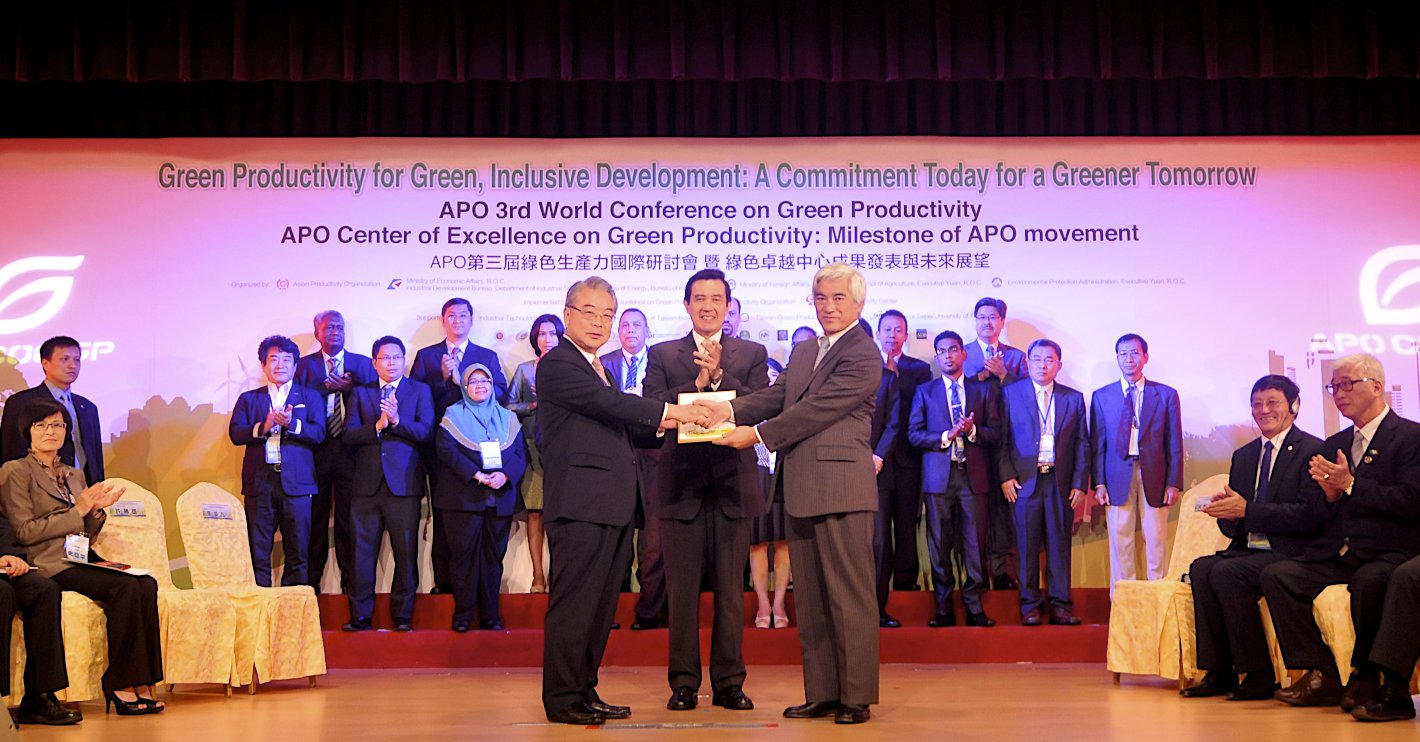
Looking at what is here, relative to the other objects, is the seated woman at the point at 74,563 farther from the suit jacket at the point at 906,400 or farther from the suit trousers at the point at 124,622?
the suit jacket at the point at 906,400

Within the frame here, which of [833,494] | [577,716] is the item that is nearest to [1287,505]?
[833,494]

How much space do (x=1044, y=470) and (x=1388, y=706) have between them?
9.93 feet

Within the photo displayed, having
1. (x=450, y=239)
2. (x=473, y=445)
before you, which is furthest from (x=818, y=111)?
(x=473, y=445)

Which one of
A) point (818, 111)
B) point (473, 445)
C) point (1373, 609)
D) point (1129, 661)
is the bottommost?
point (1129, 661)

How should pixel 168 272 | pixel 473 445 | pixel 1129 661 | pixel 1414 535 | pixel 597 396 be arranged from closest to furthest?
pixel 597 396, pixel 1414 535, pixel 1129 661, pixel 473 445, pixel 168 272

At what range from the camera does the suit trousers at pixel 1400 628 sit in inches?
180

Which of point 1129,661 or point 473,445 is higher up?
point 473,445

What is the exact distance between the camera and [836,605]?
4.58m

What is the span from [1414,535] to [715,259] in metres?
4.39

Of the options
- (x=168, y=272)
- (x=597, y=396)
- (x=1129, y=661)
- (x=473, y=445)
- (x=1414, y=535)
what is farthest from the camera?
(x=168, y=272)

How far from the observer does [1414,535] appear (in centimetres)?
493

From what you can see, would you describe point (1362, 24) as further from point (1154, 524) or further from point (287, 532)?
point (287, 532)

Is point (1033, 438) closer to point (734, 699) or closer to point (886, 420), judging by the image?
point (886, 420)

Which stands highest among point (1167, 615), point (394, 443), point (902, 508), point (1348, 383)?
point (1348, 383)
